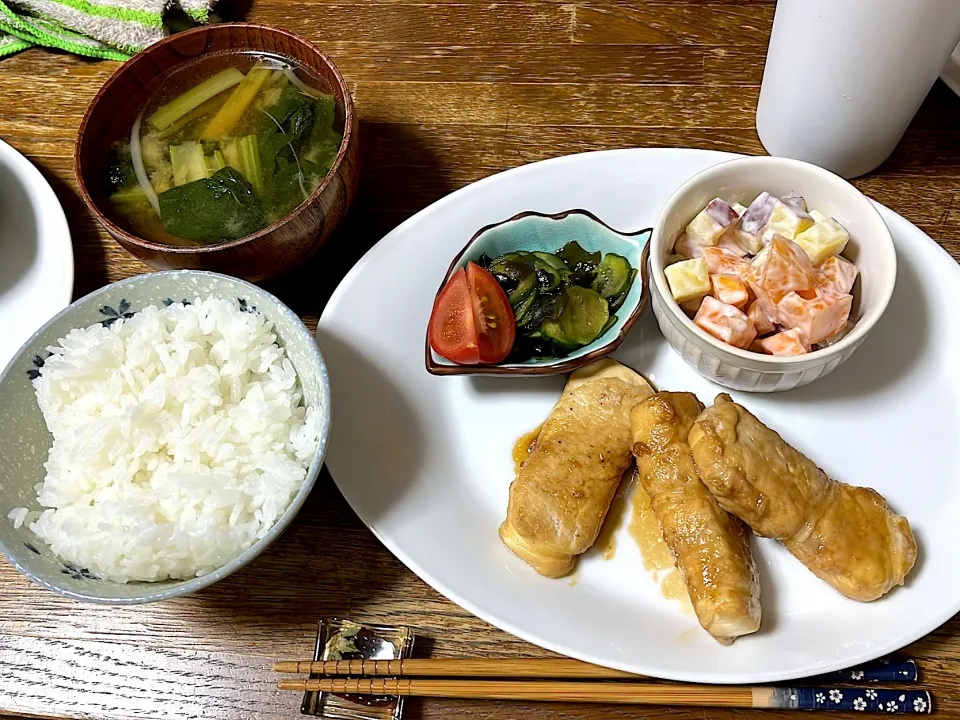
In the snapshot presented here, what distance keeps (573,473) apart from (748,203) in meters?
0.86

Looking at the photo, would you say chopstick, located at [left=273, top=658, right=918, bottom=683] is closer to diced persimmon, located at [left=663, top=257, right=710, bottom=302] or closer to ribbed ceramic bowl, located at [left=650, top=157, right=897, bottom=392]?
ribbed ceramic bowl, located at [left=650, top=157, right=897, bottom=392]

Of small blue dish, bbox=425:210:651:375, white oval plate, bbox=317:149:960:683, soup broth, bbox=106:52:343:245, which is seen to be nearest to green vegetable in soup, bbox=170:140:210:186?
soup broth, bbox=106:52:343:245

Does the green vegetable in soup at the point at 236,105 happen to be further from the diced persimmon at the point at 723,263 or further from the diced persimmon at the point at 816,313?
the diced persimmon at the point at 816,313

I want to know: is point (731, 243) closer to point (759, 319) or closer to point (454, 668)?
point (759, 319)

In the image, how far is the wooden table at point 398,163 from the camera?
1873 mm

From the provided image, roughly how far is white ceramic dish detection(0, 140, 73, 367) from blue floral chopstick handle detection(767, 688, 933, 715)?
2051 millimetres

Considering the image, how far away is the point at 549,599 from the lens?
182cm

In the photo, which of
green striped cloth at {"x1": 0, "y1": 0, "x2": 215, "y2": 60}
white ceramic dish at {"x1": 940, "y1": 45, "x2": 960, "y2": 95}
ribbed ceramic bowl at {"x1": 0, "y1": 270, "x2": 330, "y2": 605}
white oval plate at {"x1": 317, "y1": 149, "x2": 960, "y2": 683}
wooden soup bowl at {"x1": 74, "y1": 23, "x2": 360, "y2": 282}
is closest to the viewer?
ribbed ceramic bowl at {"x1": 0, "y1": 270, "x2": 330, "y2": 605}

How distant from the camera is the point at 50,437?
1.89 metres

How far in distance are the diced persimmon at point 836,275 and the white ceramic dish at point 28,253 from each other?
178 centimetres

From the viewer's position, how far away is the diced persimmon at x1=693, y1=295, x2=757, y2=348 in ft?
6.02

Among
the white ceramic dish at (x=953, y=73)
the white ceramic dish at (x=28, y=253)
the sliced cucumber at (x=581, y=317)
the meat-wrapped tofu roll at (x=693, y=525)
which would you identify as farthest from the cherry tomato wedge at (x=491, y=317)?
the white ceramic dish at (x=953, y=73)

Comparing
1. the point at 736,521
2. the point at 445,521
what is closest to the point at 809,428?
the point at 736,521

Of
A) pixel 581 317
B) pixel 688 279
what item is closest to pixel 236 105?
pixel 581 317
